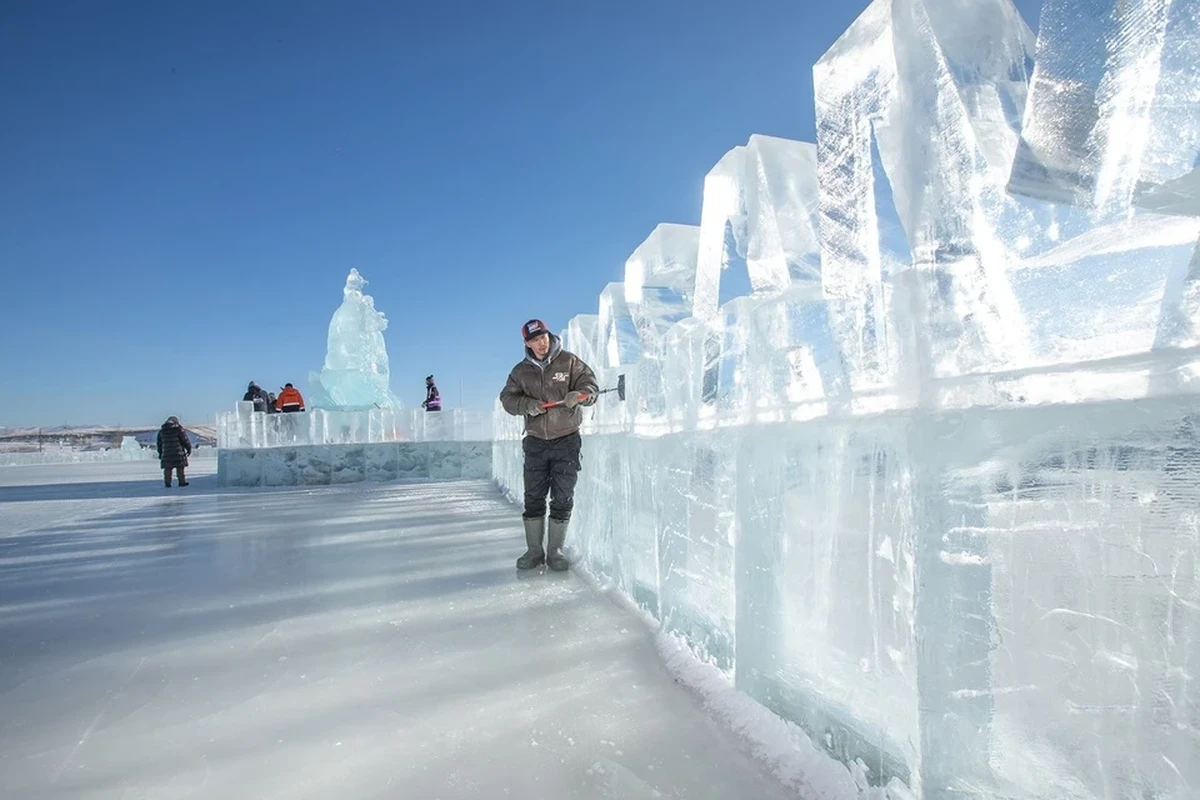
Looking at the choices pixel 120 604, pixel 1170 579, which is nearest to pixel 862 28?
pixel 1170 579

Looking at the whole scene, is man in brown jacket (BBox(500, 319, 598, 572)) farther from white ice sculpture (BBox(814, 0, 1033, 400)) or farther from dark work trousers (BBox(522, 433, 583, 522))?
white ice sculpture (BBox(814, 0, 1033, 400))

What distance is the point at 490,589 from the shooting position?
3.44 m

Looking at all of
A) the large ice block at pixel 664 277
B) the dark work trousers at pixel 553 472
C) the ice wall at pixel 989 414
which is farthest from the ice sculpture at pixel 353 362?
the ice wall at pixel 989 414

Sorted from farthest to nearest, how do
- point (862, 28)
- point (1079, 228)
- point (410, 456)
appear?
point (410, 456) < point (862, 28) < point (1079, 228)

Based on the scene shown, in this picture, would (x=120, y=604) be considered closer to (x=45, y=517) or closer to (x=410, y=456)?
(x=45, y=517)

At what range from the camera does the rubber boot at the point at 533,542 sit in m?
3.95

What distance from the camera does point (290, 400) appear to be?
549 inches

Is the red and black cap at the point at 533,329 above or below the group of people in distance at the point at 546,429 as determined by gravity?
above

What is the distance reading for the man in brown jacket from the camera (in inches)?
153

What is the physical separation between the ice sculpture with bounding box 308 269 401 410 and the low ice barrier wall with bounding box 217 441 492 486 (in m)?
4.04

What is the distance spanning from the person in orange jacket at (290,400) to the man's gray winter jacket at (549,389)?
11487mm

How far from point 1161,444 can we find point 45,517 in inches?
387

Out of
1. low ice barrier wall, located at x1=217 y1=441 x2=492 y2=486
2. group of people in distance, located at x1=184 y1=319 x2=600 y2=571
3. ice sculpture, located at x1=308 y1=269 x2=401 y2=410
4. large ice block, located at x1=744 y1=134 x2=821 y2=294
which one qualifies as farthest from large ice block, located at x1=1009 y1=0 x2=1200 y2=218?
ice sculpture, located at x1=308 y1=269 x2=401 y2=410

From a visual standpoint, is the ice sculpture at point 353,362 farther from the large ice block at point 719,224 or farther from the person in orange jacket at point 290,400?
the large ice block at point 719,224
